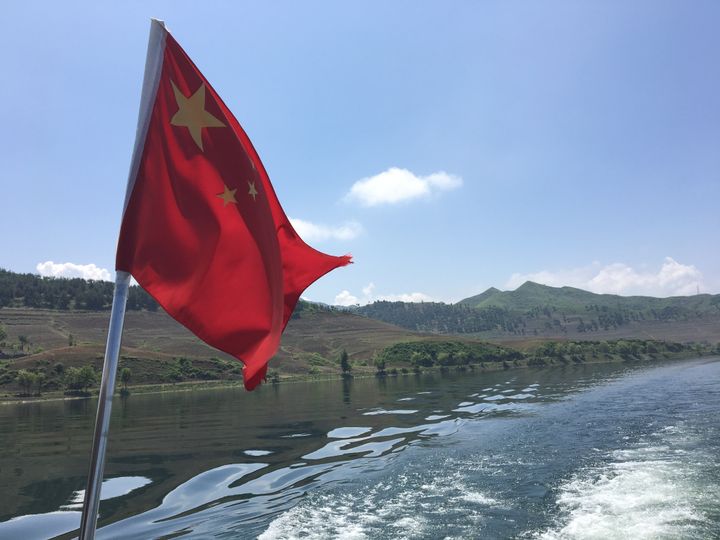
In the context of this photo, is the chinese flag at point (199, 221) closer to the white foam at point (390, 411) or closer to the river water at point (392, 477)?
the river water at point (392, 477)

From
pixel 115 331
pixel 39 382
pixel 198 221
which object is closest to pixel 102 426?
pixel 115 331

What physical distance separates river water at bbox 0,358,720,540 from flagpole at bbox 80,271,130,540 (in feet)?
Answer: 35.2

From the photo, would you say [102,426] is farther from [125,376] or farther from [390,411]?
[125,376]

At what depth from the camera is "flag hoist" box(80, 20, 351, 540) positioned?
610cm

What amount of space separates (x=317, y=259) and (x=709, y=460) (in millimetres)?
23033

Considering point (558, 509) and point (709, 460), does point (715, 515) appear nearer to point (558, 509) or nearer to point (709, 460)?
point (558, 509)

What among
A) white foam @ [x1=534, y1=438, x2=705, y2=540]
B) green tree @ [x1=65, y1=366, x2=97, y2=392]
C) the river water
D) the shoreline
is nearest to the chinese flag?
the river water

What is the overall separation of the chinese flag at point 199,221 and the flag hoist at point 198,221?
1 cm

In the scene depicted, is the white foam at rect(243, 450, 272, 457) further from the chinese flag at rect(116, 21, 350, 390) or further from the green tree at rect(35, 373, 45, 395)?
the green tree at rect(35, 373, 45, 395)

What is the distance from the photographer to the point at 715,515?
14.4 m

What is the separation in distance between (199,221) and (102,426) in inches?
123

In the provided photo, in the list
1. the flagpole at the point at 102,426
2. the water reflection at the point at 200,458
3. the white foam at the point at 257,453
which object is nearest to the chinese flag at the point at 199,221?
the flagpole at the point at 102,426

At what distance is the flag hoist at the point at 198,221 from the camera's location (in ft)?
20.0

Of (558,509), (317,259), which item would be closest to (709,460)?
(558,509)
